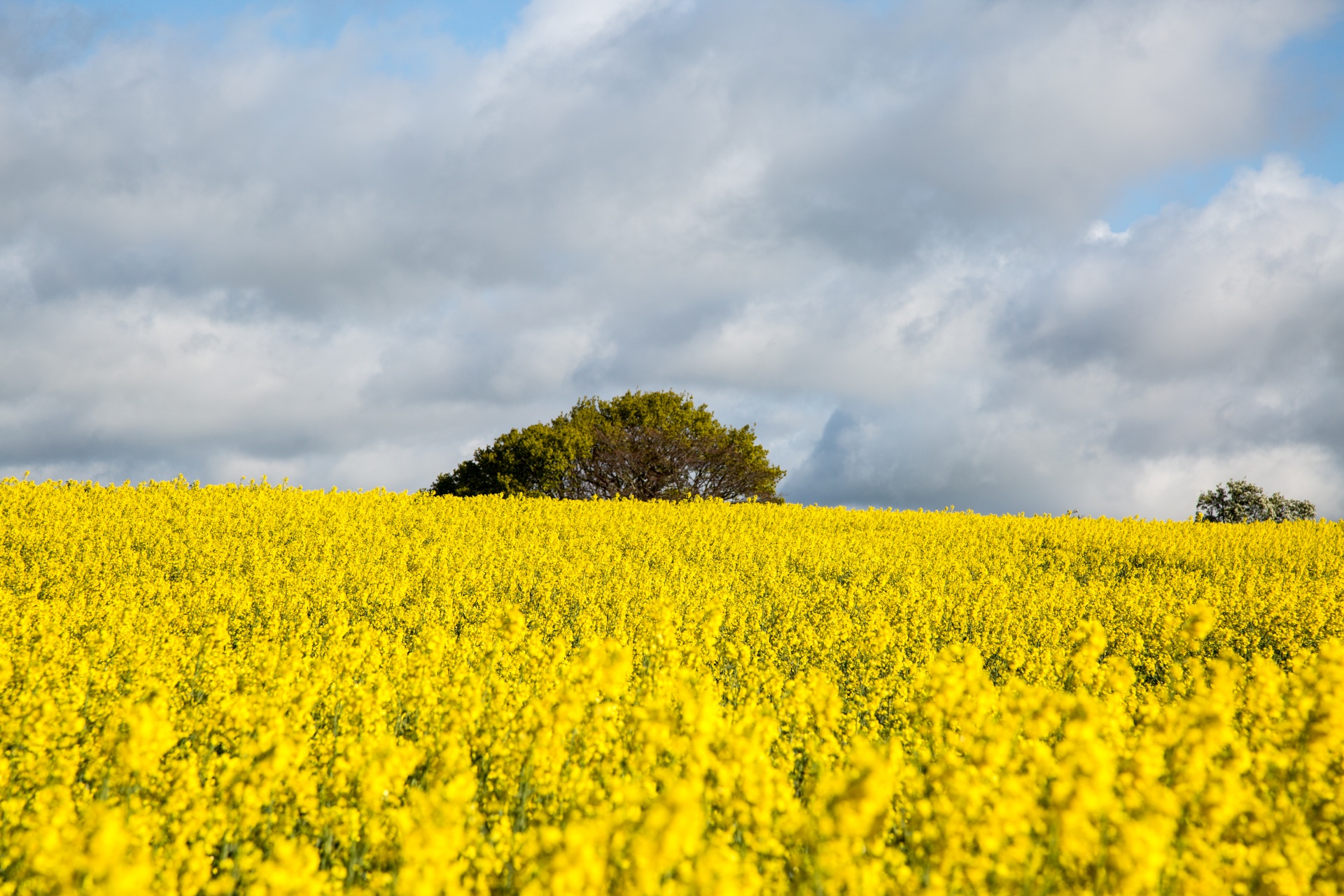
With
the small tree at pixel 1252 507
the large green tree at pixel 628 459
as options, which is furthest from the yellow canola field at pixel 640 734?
the small tree at pixel 1252 507

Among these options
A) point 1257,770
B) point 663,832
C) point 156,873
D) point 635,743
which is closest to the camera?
point 663,832

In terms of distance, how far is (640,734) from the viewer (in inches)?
165

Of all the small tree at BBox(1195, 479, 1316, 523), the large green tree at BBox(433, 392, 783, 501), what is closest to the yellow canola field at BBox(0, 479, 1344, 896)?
the large green tree at BBox(433, 392, 783, 501)

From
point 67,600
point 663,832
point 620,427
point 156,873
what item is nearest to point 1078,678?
point 663,832

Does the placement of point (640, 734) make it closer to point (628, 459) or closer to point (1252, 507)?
point (628, 459)

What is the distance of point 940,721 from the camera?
4.86 meters

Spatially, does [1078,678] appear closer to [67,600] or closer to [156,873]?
[156,873]

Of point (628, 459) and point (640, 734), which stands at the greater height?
point (628, 459)

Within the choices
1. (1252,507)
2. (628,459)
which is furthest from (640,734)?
(1252,507)

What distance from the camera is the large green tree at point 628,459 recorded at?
3052cm

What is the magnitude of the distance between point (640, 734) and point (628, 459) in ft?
87.3

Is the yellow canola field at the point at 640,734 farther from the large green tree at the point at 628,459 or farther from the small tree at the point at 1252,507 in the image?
the small tree at the point at 1252,507

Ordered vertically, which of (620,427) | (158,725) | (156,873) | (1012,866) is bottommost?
(156,873)

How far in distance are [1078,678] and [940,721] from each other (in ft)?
11.3
